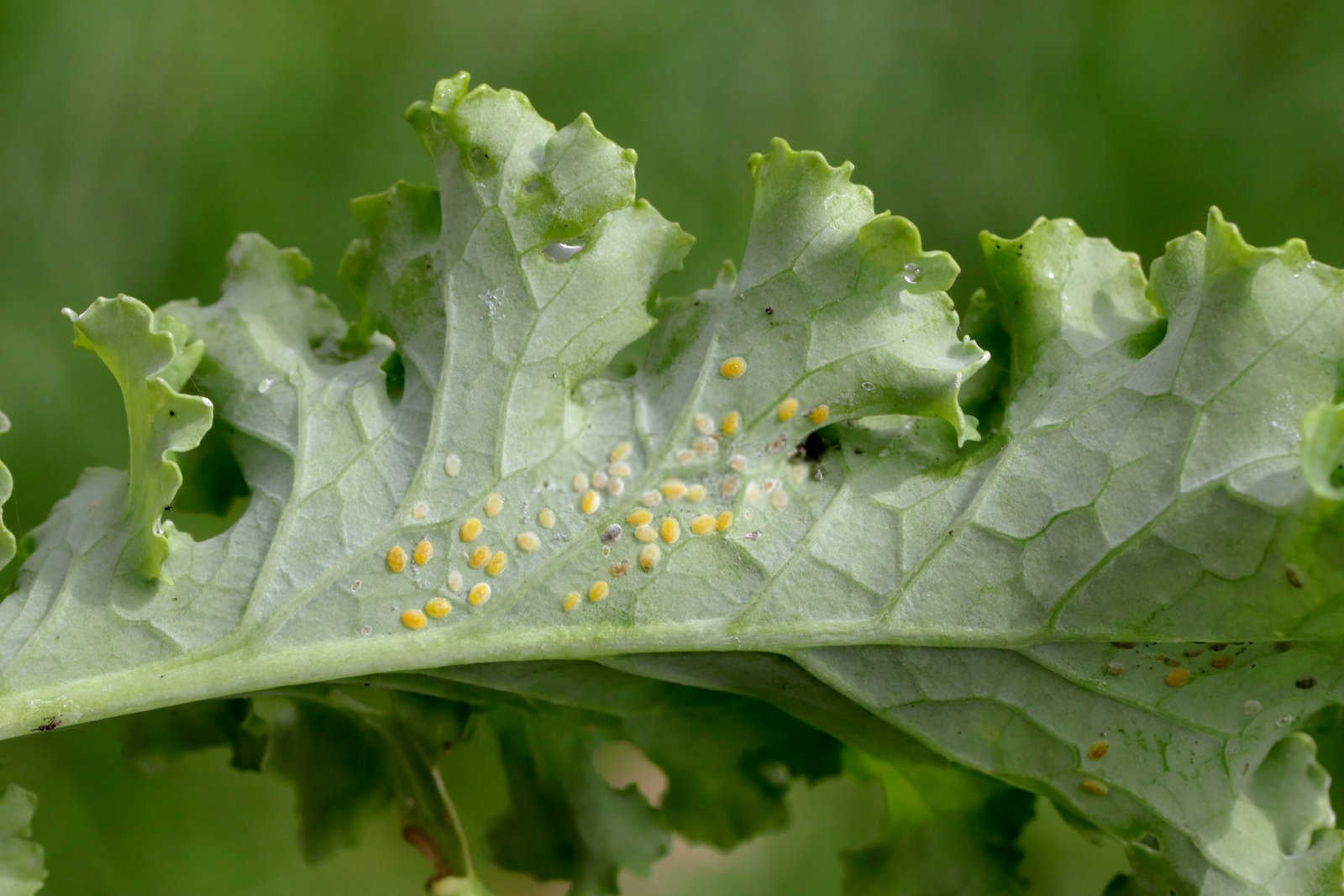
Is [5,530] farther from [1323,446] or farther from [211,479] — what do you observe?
[1323,446]

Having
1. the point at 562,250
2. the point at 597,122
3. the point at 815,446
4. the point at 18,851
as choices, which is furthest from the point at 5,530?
the point at 597,122

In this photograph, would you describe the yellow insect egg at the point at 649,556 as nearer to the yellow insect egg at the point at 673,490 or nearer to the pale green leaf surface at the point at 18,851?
the yellow insect egg at the point at 673,490

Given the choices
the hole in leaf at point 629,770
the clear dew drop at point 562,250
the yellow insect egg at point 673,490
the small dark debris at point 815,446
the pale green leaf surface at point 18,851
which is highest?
the clear dew drop at point 562,250

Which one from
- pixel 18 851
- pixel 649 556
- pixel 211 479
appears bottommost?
pixel 18 851

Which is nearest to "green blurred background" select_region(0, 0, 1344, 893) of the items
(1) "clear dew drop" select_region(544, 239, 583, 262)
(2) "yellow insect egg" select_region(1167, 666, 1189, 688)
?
(1) "clear dew drop" select_region(544, 239, 583, 262)

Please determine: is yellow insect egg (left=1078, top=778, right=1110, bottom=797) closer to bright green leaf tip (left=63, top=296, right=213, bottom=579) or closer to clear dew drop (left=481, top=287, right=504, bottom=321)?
clear dew drop (left=481, top=287, right=504, bottom=321)

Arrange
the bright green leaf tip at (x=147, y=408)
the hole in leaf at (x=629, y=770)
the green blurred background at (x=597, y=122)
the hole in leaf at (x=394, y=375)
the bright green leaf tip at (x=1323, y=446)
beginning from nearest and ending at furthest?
the bright green leaf tip at (x=1323, y=446)
the bright green leaf tip at (x=147, y=408)
the hole in leaf at (x=394, y=375)
the green blurred background at (x=597, y=122)
the hole in leaf at (x=629, y=770)

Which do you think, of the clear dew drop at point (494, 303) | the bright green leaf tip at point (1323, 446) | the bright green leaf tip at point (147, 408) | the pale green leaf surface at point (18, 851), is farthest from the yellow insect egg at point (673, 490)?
the pale green leaf surface at point (18, 851)
